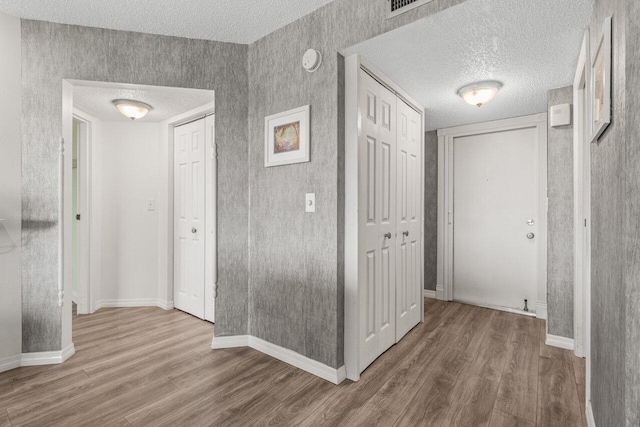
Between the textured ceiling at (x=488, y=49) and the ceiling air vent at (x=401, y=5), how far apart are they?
0.08 metres

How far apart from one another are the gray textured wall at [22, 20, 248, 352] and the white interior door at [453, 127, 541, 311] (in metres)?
2.57

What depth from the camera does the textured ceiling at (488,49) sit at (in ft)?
5.32

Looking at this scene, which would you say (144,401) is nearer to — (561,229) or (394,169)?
(394,169)

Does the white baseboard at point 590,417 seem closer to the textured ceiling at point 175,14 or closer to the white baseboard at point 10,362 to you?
the textured ceiling at point 175,14

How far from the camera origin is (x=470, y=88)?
251 cm

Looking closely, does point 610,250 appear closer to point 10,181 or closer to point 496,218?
point 496,218

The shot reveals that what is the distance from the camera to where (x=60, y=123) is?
7.36 feet

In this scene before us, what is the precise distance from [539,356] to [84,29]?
13.1ft

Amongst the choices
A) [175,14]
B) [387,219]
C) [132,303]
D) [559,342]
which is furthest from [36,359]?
[559,342]

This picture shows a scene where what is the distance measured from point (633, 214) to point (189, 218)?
3.28 m

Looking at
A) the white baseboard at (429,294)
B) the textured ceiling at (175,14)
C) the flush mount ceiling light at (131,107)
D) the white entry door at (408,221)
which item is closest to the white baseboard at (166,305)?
the flush mount ceiling light at (131,107)

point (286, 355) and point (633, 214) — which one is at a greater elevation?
point (633, 214)

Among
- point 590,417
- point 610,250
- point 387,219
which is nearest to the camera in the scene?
point 610,250

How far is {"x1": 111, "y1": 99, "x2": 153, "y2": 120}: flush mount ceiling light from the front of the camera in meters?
2.84
